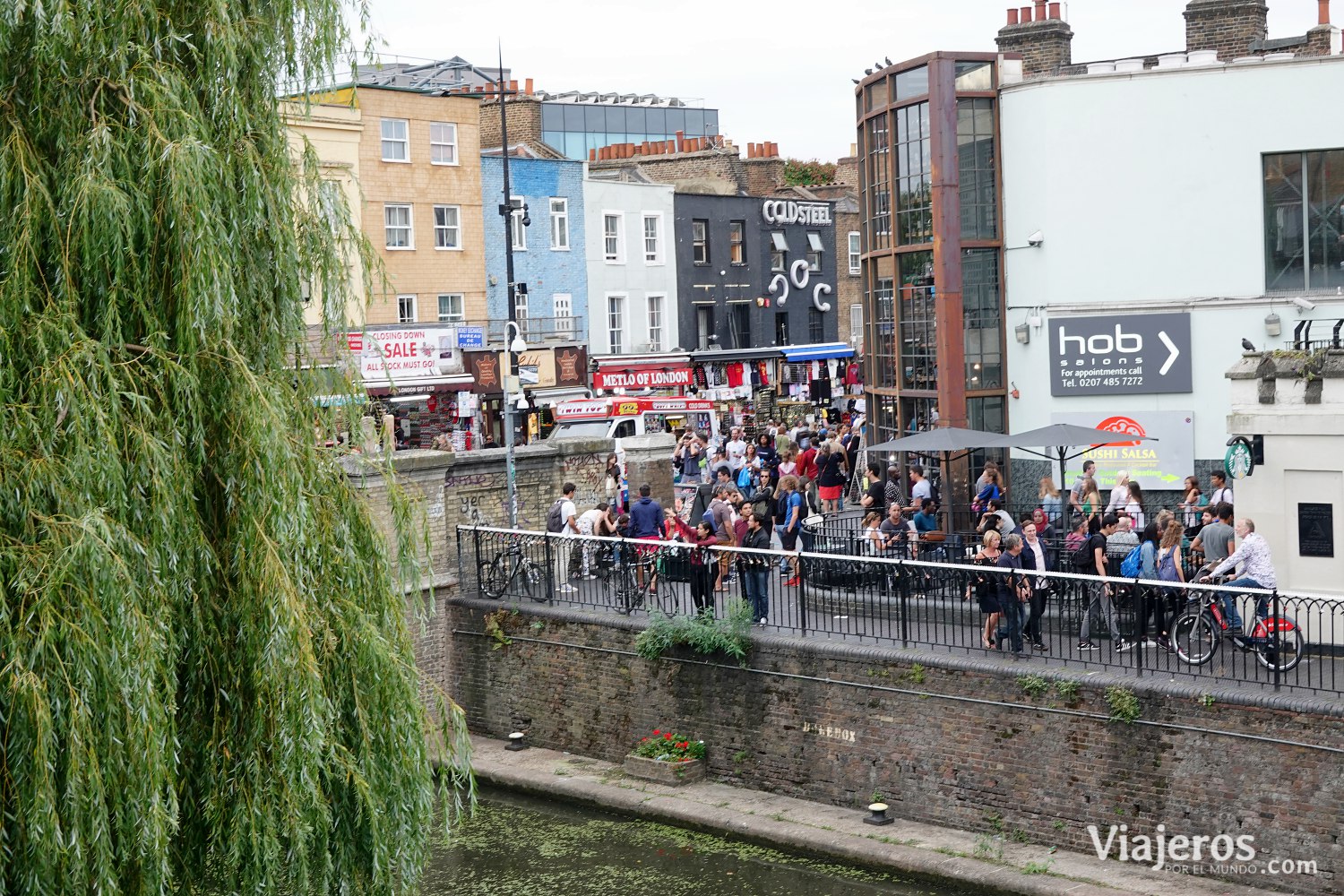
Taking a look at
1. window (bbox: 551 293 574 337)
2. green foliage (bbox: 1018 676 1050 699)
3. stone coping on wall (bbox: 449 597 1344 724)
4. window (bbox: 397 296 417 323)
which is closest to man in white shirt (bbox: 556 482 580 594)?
stone coping on wall (bbox: 449 597 1344 724)

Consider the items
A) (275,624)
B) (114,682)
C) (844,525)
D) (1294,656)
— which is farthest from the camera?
(844,525)

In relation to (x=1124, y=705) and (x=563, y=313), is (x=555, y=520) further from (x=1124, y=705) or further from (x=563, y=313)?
Result: (x=563, y=313)

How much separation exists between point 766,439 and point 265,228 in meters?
21.5


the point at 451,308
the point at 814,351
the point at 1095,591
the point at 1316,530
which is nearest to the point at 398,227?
the point at 451,308

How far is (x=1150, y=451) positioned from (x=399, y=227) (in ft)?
73.8

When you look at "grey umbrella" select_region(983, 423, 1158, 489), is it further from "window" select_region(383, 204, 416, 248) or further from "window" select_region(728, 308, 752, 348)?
"window" select_region(728, 308, 752, 348)

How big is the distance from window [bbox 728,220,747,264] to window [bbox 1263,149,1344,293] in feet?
96.9

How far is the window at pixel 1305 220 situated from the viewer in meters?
21.8

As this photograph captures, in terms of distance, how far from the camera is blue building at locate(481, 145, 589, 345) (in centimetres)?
4175

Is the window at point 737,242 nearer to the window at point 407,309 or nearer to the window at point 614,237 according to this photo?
the window at point 614,237

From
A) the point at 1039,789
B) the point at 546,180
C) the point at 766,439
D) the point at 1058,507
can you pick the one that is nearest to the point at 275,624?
the point at 1039,789

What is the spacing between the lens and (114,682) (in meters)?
8.22

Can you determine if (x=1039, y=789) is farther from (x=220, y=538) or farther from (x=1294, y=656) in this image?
(x=220, y=538)

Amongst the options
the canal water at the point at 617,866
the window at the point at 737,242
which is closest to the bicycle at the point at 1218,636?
the canal water at the point at 617,866
